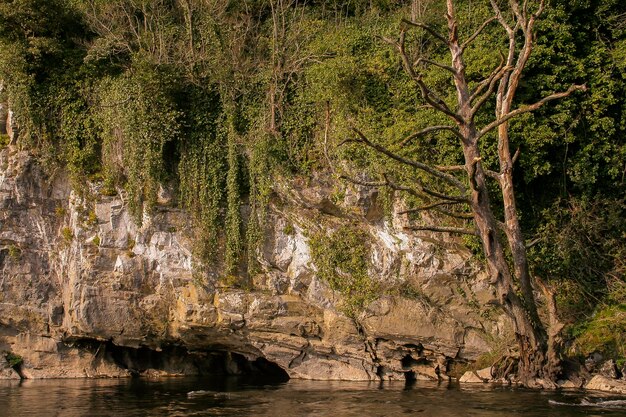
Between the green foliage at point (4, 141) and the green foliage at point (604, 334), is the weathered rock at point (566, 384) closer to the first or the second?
the green foliage at point (604, 334)

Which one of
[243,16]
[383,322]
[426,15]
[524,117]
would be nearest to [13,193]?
[243,16]

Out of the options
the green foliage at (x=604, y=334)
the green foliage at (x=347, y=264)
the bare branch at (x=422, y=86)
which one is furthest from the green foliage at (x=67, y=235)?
the green foliage at (x=604, y=334)

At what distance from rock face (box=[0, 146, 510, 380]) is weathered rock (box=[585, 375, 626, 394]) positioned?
2707mm

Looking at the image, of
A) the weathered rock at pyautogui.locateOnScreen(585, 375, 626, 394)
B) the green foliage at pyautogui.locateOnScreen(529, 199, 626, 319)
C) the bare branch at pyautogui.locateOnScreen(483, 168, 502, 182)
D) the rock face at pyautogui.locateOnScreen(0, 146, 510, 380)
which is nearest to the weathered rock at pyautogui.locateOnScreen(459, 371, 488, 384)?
the rock face at pyautogui.locateOnScreen(0, 146, 510, 380)

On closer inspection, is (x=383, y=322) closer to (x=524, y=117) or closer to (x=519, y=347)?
(x=519, y=347)

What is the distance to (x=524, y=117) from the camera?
16.6 meters

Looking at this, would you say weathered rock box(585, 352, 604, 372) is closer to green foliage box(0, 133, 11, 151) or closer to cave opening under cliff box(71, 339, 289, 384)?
cave opening under cliff box(71, 339, 289, 384)

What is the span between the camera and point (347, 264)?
17.9 m

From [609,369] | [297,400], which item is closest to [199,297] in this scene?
[297,400]

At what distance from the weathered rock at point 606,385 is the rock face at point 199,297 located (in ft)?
8.88

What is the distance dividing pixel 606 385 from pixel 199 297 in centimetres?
1044

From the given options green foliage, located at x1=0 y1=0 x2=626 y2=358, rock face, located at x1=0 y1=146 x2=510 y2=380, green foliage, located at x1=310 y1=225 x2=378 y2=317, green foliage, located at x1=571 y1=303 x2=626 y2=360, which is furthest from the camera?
green foliage, located at x1=310 y1=225 x2=378 y2=317

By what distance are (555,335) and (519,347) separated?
865mm

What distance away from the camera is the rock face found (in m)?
17.4
